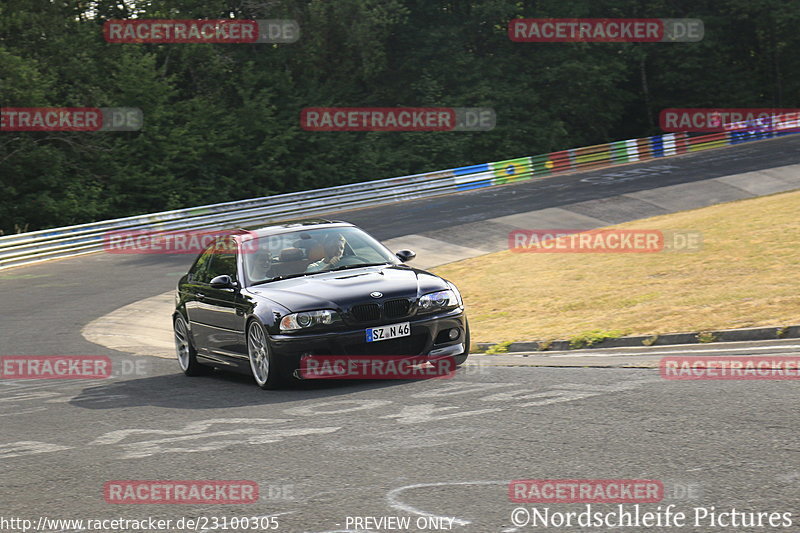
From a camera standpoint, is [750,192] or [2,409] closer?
[2,409]

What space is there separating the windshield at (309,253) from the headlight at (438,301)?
1055 millimetres

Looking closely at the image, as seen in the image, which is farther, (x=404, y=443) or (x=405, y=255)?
(x=405, y=255)

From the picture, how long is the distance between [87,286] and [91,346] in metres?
9.50

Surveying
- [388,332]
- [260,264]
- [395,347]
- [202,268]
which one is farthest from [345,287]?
[202,268]

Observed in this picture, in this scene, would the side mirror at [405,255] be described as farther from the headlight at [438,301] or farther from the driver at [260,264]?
the driver at [260,264]

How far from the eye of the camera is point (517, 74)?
55.5 meters

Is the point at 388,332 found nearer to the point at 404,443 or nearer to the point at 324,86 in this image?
the point at 404,443

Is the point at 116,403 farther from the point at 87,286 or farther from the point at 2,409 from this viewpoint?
the point at 87,286

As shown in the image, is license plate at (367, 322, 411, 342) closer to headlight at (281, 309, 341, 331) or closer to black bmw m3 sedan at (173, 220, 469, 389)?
black bmw m3 sedan at (173, 220, 469, 389)

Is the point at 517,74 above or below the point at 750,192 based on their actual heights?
above

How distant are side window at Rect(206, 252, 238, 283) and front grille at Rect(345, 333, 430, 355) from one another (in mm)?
1899

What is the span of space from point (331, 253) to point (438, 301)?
1.47 meters

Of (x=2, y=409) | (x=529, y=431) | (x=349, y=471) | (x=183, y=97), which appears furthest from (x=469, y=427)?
(x=183, y=97)

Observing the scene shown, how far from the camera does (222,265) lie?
36.7ft
